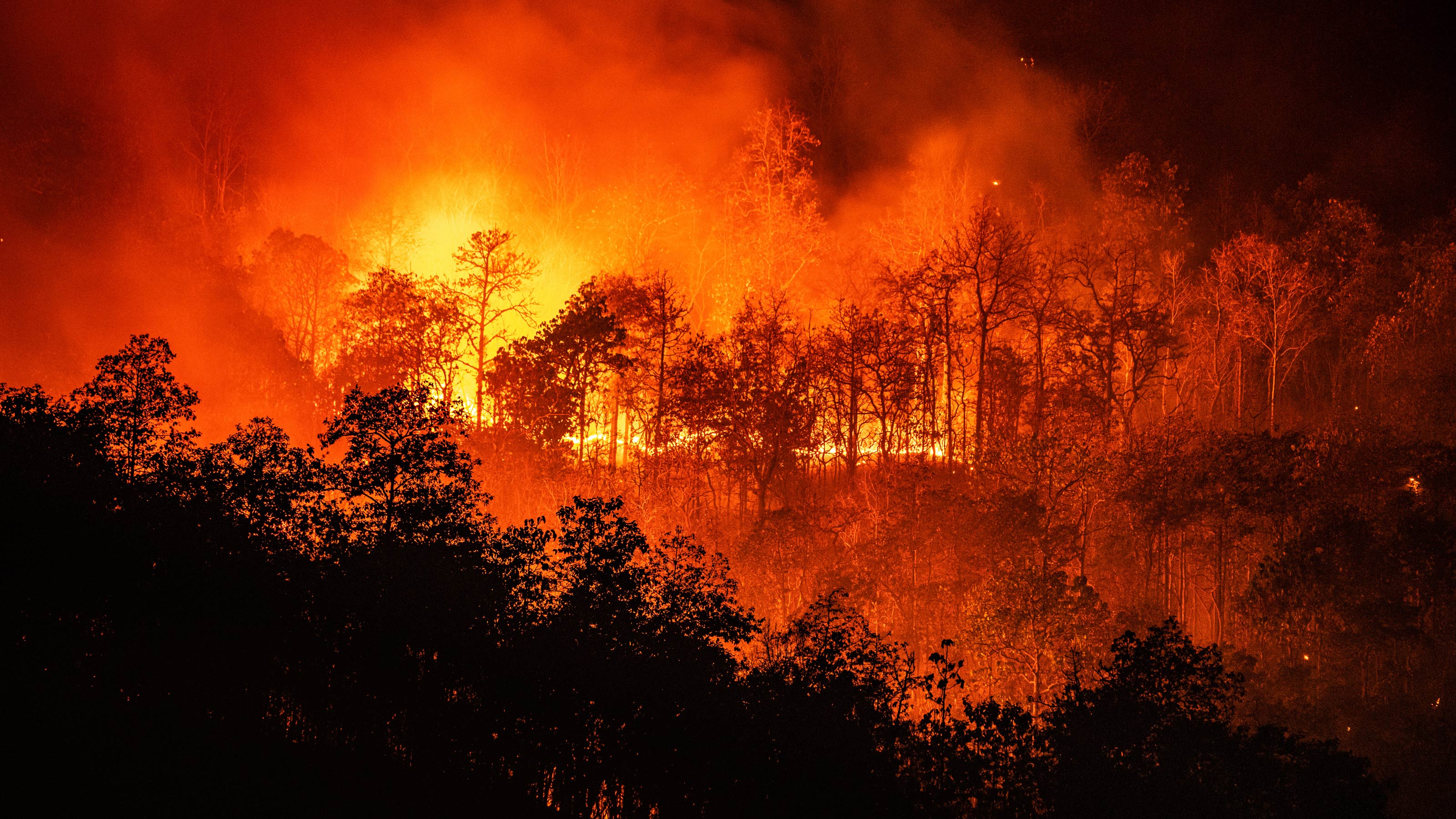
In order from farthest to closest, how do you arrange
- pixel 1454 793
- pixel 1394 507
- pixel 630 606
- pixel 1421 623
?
pixel 1394 507, pixel 1421 623, pixel 1454 793, pixel 630 606

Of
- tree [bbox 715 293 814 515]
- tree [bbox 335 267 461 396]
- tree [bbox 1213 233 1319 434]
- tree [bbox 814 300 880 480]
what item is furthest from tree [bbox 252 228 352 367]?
tree [bbox 1213 233 1319 434]

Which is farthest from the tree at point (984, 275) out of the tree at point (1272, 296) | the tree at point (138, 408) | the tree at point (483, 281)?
the tree at point (138, 408)

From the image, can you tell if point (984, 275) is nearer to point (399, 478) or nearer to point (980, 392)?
point (980, 392)

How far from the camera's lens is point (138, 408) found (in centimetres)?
1512

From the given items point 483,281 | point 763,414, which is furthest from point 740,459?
point 483,281

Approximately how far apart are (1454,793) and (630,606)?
2425 cm

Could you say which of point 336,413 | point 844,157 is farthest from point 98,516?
point 844,157

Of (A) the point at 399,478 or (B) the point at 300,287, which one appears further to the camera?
(B) the point at 300,287

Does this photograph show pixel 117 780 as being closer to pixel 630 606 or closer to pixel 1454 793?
pixel 630 606

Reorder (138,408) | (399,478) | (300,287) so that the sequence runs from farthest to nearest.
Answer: (300,287)
(399,478)
(138,408)

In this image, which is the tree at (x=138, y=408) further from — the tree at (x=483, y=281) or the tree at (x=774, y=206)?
the tree at (x=774, y=206)

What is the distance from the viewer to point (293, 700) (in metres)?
12.2

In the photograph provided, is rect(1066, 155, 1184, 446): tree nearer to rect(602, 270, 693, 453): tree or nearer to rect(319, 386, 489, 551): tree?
rect(602, 270, 693, 453): tree

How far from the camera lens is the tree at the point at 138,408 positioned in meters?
14.6
